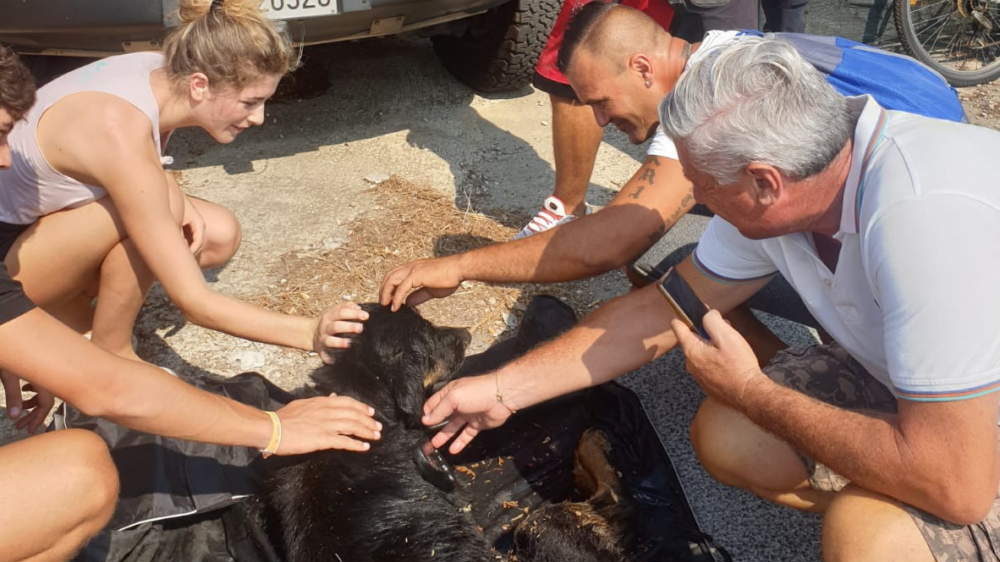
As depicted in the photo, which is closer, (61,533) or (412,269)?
(61,533)

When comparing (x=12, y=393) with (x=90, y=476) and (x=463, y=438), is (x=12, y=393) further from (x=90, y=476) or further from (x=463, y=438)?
(x=463, y=438)

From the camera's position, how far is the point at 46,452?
2.14 metres

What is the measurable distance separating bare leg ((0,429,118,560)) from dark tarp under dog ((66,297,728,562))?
1.16 feet

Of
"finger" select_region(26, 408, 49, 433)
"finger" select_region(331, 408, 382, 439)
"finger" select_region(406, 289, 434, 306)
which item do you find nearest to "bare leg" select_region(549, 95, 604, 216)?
"finger" select_region(406, 289, 434, 306)

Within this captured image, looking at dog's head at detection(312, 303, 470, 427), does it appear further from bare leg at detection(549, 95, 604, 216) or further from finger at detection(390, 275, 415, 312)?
bare leg at detection(549, 95, 604, 216)

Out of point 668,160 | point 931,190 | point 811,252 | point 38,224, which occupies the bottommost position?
point 38,224

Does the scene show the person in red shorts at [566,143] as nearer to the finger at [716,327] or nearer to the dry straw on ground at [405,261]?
the dry straw on ground at [405,261]

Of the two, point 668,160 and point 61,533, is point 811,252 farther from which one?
point 61,533

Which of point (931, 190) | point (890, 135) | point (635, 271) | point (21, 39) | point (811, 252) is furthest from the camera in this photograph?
point (21, 39)

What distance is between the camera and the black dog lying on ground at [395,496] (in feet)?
8.21

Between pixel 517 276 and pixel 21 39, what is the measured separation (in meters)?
2.72

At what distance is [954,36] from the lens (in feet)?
23.6

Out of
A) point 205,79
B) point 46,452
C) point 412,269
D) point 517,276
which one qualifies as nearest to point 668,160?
point 517,276

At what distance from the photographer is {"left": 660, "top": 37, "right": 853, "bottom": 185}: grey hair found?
2059mm
